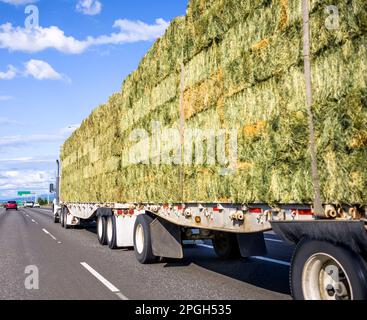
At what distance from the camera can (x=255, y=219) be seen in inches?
267

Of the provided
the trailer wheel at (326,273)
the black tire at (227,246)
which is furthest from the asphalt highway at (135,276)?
the trailer wheel at (326,273)

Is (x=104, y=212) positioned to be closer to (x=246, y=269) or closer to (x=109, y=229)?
(x=109, y=229)

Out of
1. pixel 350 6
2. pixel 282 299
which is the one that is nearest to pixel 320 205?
pixel 350 6

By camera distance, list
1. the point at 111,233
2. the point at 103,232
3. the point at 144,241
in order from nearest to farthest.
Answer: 1. the point at 144,241
2. the point at 111,233
3. the point at 103,232

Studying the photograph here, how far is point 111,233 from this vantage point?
48.4ft

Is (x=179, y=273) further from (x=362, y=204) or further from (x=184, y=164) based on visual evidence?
(x=362, y=204)

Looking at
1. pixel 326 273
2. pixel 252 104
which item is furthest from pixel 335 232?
pixel 252 104

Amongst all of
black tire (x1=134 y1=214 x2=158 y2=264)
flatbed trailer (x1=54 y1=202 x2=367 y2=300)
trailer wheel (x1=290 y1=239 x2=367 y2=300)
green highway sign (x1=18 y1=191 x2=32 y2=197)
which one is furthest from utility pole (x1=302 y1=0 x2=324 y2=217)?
green highway sign (x1=18 y1=191 x2=32 y2=197)

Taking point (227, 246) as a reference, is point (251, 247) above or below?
above

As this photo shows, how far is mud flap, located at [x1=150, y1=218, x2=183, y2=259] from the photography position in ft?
34.9

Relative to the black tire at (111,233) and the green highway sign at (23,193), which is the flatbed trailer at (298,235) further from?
the green highway sign at (23,193)

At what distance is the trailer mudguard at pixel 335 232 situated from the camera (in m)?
4.99

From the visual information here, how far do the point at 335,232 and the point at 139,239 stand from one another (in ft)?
23.1
